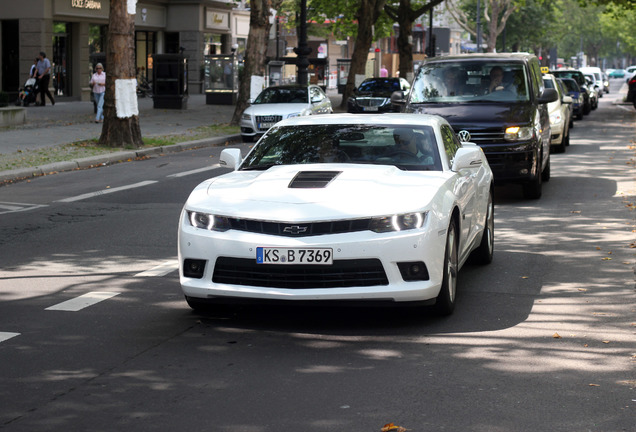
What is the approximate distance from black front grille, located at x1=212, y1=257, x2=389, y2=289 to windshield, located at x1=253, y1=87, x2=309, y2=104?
70.2 ft

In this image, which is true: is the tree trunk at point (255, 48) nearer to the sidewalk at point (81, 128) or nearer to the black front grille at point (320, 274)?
the sidewalk at point (81, 128)

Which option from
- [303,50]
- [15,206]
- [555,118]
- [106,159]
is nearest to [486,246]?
[15,206]

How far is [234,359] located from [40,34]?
3464 cm

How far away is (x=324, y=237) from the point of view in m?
6.79

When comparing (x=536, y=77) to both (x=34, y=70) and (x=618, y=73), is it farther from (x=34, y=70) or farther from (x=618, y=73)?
(x=618, y=73)

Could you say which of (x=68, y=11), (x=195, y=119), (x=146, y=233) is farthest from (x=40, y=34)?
(x=146, y=233)

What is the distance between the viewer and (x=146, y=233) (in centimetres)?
1161

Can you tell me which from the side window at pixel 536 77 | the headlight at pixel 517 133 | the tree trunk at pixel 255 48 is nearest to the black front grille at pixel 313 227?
the headlight at pixel 517 133

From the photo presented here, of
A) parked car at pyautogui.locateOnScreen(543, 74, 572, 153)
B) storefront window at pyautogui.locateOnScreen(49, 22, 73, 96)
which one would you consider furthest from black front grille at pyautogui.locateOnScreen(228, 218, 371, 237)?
storefront window at pyautogui.locateOnScreen(49, 22, 73, 96)

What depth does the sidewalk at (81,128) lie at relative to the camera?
20425 millimetres

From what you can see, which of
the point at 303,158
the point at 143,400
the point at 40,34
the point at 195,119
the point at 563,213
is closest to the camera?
the point at 143,400

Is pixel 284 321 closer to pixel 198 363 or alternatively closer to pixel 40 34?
pixel 198 363

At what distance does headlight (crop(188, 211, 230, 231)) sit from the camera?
707 cm

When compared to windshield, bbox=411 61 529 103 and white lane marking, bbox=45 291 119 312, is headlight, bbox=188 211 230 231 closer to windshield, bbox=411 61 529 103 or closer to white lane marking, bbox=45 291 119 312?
white lane marking, bbox=45 291 119 312
